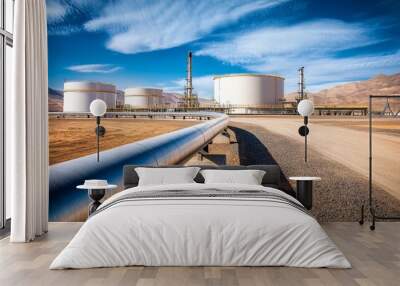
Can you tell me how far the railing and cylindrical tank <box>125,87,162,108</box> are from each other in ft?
3.24

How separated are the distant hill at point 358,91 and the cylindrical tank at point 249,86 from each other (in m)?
0.54

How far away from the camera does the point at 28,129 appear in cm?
419

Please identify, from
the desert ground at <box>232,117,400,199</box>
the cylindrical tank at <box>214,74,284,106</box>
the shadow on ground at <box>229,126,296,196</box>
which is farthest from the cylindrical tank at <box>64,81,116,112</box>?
the desert ground at <box>232,117,400,199</box>

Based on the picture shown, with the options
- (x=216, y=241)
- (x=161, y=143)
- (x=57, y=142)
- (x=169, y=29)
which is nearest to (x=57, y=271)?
(x=216, y=241)

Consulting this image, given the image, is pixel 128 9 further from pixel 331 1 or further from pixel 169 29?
pixel 331 1

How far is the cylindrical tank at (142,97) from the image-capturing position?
6.30 meters

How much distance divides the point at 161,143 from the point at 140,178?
485mm

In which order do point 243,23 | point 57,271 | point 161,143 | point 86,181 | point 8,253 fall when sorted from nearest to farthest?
point 57,271 < point 8,253 < point 86,181 < point 161,143 < point 243,23

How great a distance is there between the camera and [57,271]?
3.13 metres

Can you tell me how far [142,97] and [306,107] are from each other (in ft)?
7.13

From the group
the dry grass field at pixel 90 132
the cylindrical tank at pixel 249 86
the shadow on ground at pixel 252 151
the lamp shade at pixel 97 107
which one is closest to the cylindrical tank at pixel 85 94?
the lamp shade at pixel 97 107

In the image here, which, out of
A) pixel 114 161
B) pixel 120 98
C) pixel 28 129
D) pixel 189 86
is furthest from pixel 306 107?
pixel 28 129

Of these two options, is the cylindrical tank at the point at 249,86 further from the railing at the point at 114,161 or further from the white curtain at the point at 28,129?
the white curtain at the point at 28,129

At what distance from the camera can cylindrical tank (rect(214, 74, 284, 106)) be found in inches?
246
